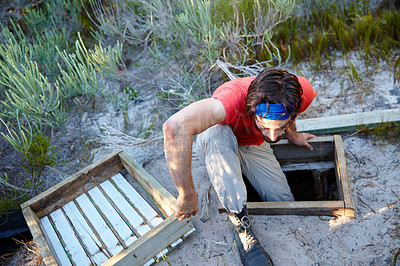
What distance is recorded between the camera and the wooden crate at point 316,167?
6.38 ft

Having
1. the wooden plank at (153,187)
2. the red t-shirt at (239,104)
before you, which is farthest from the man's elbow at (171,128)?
the wooden plank at (153,187)

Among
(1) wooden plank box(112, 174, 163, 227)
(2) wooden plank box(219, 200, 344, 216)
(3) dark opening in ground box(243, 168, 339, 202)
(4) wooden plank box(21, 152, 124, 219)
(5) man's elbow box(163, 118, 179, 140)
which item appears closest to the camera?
(5) man's elbow box(163, 118, 179, 140)

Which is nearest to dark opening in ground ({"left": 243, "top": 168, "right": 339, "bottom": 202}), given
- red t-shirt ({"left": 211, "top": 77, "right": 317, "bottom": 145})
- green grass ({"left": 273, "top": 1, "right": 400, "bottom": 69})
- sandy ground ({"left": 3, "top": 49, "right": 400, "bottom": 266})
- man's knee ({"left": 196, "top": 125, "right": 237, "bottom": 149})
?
sandy ground ({"left": 3, "top": 49, "right": 400, "bottom": 266})

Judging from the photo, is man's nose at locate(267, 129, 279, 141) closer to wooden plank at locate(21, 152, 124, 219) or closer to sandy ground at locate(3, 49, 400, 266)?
sandy ground at locate(3, 49, 400, 266)

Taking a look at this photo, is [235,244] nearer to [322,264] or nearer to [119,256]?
[322,264]

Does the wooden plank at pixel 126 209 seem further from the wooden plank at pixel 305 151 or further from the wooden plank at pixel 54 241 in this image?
the wooden plank at pixel 305 151

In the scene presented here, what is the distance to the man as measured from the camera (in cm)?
161

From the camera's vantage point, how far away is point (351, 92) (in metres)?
2.94

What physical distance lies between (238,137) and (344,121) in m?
1.09

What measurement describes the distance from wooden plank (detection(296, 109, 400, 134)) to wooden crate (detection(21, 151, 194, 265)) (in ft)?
4.39

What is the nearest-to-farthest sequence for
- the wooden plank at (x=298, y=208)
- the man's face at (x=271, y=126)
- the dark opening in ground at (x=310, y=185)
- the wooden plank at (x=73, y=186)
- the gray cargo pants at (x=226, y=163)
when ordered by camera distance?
the man's face at (x=271, y=126), the gray cargo pants at (x=226, y=163), the wooden plank at (x=298, y=208), the wooden plank at (x=73, y=186), the dark opening in ground at (x=310, y=185)

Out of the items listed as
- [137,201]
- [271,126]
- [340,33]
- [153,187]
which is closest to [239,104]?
[271,126]

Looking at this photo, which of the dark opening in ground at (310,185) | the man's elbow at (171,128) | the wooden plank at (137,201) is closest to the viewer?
the man's elbow at (171,128)

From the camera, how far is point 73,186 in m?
2.40
